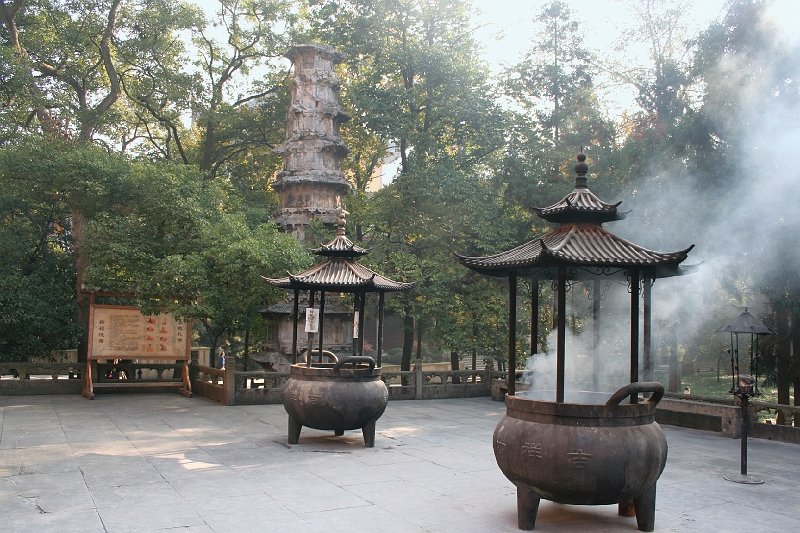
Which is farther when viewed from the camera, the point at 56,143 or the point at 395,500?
the point at 56,143

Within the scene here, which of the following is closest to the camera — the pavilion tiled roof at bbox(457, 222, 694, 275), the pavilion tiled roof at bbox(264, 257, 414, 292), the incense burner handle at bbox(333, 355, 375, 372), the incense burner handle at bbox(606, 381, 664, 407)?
the incense burner handle at bbox(606, 381, 664, 407)

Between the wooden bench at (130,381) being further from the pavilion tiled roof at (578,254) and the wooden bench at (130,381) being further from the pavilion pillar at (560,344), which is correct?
the pavilion pillar at (560,344)

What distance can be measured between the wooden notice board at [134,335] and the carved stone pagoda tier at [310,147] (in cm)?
484

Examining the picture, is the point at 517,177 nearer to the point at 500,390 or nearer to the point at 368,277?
the point at 500,390

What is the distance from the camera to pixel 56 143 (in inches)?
661

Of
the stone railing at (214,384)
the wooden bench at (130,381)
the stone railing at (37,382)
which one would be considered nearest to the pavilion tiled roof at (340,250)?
the stone railing at (214,384)

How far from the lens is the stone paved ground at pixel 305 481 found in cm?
625

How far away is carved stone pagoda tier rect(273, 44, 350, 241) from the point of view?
20.0 metres

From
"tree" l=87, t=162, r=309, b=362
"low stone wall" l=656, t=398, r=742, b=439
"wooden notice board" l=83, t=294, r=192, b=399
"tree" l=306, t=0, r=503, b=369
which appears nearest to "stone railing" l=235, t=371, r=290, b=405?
"tree" l=87, t=162, r=309, b=362

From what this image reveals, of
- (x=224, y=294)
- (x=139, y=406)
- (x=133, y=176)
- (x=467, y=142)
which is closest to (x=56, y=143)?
(x=133, y=176)

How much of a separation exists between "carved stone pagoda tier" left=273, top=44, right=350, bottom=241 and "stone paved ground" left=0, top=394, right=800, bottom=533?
8.55 meters

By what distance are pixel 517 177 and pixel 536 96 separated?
341 cm

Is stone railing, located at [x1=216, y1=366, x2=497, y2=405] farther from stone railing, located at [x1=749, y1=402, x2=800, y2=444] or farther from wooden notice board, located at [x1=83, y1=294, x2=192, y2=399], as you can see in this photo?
stone railing, located at [x1=749, y1=402, x2=800, y2=444]

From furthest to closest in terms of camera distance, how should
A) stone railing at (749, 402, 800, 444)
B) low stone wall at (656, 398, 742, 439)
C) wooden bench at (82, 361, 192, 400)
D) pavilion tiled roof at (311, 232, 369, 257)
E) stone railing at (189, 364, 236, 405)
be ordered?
wooden bench at (82, 361, 192, 400) → stone railing at (189, 364, 236, 405) → low stone wall at (656, 398, 742, 439) → pavilion tiled roof at (311, 232, 369, 257) → stone railing at (749, 402, 800, 444)
